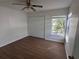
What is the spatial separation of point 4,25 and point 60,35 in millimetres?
3746

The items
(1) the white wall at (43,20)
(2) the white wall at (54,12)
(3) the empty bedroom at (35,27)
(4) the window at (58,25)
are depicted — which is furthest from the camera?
(4) the window at (58,25)

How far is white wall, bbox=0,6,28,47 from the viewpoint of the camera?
3.69m

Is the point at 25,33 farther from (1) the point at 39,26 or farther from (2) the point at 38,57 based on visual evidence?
(2) the point at 38,57

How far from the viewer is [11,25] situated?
4246 mm

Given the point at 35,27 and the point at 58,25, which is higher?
the point at 58,25

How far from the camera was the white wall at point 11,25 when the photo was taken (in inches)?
145

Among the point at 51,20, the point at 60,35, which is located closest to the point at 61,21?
the point at 51,20

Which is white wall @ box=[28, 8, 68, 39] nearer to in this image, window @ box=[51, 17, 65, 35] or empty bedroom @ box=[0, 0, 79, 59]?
empty bedroom @ box=[0, 0, 79, 59]

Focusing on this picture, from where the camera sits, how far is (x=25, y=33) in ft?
18.7

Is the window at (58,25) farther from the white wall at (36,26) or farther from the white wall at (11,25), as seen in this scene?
the white wall at (11,25)

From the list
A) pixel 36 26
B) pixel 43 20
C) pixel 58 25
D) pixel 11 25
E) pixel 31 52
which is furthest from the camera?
pixel 36 26

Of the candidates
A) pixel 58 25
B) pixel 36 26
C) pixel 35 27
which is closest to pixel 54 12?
pixel 58 25

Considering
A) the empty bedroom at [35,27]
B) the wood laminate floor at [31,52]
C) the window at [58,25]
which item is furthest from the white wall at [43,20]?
the wood laminate floor at [31,52]

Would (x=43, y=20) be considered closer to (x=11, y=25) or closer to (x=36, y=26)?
(x=36, y=26)
